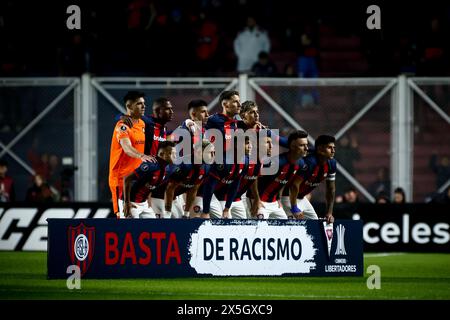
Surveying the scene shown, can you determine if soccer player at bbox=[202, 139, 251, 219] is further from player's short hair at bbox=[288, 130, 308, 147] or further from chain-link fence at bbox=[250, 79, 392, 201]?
chain-link fence at bbox=[250, 79, 392, 201]

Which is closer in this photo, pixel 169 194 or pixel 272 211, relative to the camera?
pixel 169 194

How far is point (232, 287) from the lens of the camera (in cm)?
1374

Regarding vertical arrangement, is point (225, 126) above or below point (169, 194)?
above

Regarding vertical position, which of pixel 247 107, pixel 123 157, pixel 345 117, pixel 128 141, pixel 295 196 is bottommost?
pixel 295 196

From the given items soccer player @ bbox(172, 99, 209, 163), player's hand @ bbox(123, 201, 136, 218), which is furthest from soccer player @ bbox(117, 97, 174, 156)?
player's hand @ bbox(123, 201, 136, 218)

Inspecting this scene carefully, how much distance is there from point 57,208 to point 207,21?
533 cm

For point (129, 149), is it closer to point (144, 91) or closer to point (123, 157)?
point (123, 157)

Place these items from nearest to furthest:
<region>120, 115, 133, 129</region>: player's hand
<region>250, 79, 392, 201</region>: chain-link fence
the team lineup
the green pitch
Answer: the green pitch
the team lineup
<region>120, 115, 133, 129</region>: player's hand
<region>250, 79, 392, 201</region>: chain-link fence

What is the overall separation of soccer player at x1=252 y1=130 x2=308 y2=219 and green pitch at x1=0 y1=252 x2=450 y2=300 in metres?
1.27

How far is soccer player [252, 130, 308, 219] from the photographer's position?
15734 millimetres

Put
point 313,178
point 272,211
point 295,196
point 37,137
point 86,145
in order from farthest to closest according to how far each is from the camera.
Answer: point 37,137
point 86,145
point 313,178
point 272,211
point 295,196

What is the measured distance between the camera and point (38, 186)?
20219 millimetres

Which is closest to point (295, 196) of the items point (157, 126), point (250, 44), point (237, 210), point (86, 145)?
point (237, 210)

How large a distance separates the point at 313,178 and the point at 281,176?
0.58 metres
